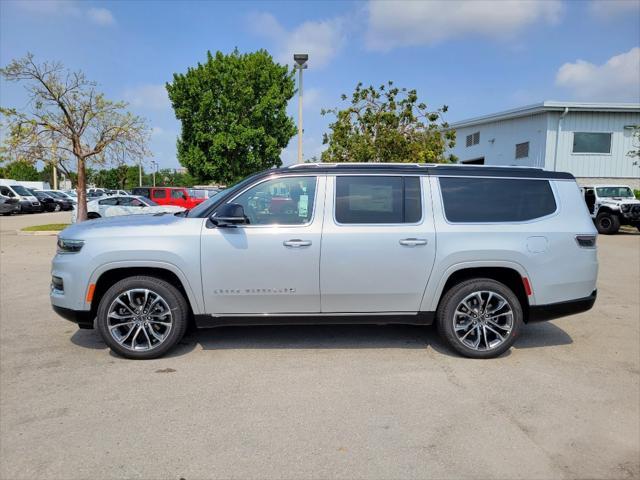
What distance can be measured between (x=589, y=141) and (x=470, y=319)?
82.8 ft

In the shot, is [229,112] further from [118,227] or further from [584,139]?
[118,227]

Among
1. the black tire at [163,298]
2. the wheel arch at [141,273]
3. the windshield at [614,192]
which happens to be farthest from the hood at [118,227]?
the windshield at [614,192]

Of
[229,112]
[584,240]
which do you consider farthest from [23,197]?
[584,240]

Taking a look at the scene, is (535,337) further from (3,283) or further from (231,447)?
(3,283)

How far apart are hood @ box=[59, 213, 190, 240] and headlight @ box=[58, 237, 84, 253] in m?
0.04

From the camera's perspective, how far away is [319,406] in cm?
360

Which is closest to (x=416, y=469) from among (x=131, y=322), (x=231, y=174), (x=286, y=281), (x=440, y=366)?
(x=440, y=366)

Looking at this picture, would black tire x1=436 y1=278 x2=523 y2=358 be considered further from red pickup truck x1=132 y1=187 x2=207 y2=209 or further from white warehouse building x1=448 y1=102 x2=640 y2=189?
white warehouse building x1=448 y1=102 x2=640 y2=189

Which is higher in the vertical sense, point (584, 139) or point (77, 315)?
point (584, 139)

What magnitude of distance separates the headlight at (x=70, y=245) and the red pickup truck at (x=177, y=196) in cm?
1802

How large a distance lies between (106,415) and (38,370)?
1315mm

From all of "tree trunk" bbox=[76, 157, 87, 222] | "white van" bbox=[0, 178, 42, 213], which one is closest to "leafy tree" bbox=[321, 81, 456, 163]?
"tree trunk" bbox=[76, 157, 87, 222]

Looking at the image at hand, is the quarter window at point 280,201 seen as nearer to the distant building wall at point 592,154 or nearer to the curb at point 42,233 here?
the curb at point 42,233

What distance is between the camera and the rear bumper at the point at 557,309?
4.61 m
